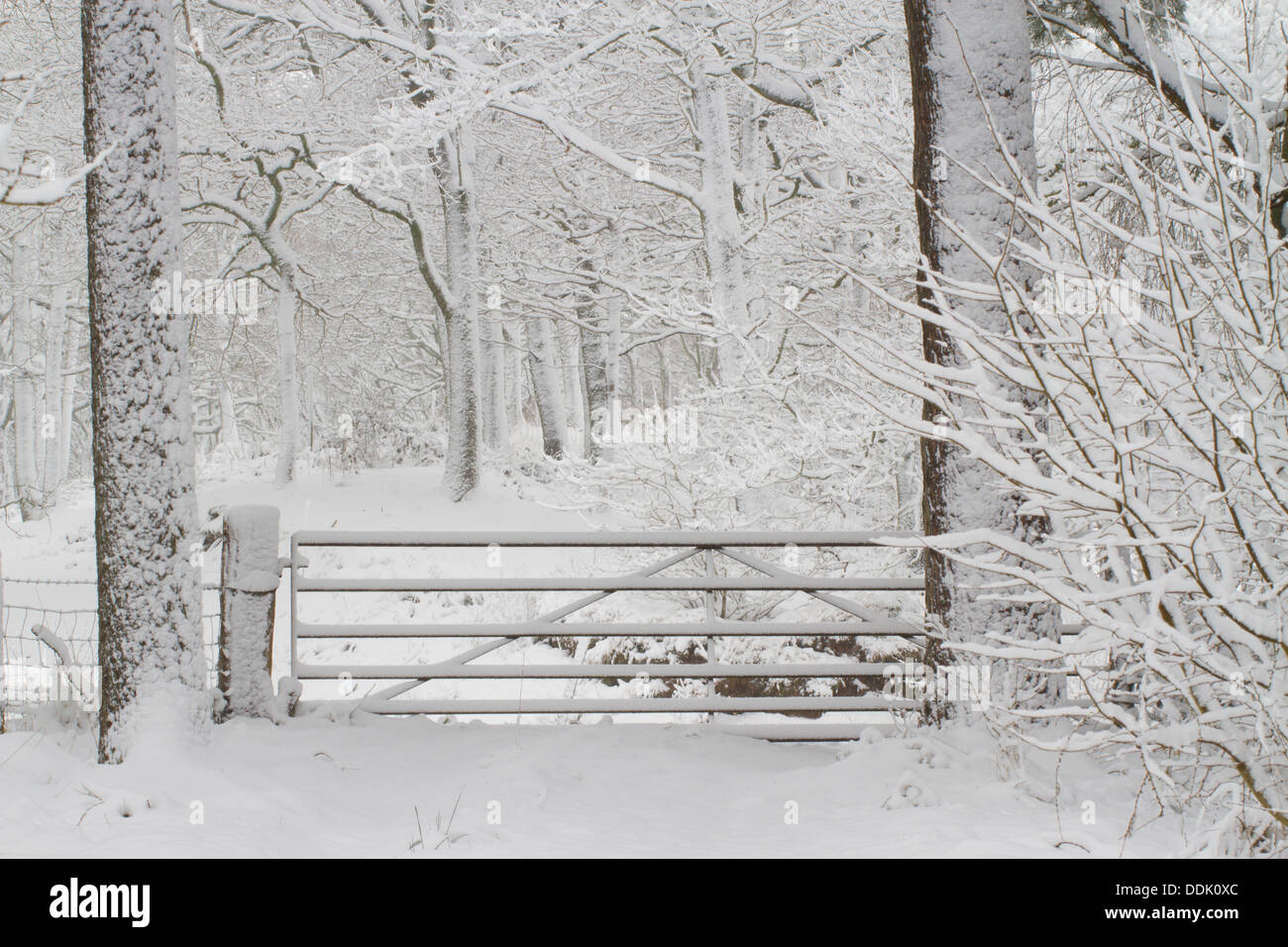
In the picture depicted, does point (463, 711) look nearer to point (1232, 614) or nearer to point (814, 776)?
point (814, 776)

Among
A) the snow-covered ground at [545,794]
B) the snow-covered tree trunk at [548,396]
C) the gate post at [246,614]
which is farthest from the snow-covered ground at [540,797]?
the snow-covered tree trunk at [548,396]

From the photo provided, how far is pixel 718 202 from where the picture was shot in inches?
433

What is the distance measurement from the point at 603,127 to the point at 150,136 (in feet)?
37.7

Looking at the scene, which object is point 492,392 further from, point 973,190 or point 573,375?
point 973,190

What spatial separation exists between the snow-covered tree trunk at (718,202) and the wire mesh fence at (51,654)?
6069 millimetres

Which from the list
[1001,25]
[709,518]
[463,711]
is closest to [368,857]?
[463,711]

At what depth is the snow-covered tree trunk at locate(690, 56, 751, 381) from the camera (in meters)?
10.8

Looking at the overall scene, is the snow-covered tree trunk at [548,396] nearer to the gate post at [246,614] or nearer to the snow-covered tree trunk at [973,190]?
the gate post at [246,614]

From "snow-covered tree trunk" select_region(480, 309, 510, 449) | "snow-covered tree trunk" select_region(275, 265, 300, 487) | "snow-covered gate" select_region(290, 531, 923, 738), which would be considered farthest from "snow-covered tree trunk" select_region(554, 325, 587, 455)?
"snow-covered gate" select_region(290, 531, 923, 738)

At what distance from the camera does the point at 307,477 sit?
16.7m

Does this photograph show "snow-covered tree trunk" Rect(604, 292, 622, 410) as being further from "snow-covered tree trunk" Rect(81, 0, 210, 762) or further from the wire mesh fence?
"snow-covered tree trunk" Rect(81, 0, 210, 762)

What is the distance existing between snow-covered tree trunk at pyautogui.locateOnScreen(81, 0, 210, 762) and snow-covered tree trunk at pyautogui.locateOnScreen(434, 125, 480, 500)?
9.62 m

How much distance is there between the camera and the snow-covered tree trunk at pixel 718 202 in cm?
1079
